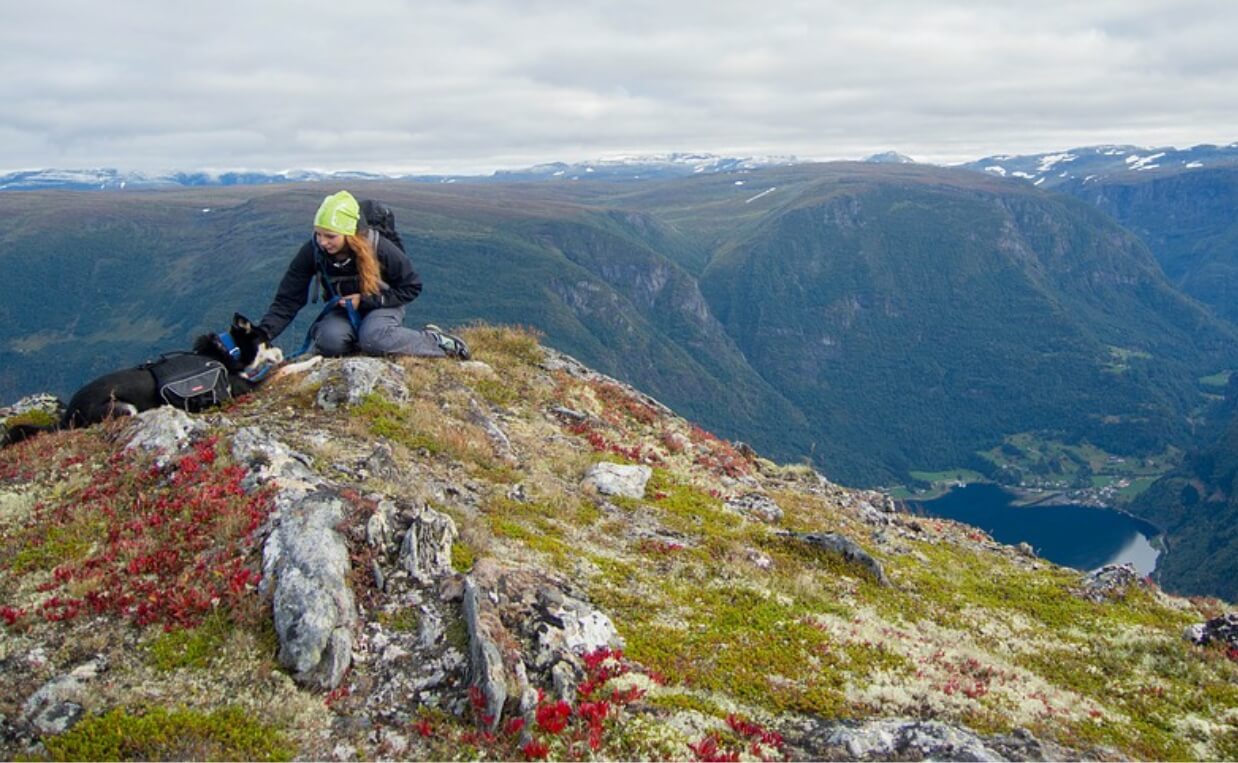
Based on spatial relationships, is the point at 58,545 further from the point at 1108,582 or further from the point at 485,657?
the point at 1108,582

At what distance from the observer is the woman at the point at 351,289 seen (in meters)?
16.3

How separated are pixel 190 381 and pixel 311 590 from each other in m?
8.28

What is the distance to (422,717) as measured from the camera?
7.91 metres

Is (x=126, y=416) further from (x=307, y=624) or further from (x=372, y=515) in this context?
(x=307, y=624)

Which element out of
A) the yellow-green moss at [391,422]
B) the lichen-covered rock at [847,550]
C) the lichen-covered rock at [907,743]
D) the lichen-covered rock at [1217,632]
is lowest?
the lichen-covered rock at [1217,632]

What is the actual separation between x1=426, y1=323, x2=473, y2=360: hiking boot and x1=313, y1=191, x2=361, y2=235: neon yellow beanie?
448 centimetres

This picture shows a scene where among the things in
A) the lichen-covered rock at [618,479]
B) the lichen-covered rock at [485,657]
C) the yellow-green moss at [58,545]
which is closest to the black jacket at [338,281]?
the yellow-green moss at [58,545]

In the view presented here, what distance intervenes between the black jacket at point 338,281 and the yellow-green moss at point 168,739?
10.1 metres

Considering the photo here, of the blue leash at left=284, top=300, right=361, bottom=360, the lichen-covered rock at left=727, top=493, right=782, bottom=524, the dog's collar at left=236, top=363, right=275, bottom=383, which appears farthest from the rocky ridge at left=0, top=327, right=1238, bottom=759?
the blue leash at left=284, top=300, right=361, bottom=360

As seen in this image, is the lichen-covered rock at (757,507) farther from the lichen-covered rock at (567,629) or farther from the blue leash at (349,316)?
the blue leash at (349,316)

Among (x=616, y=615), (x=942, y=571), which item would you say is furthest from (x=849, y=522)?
(x=616, y=615)

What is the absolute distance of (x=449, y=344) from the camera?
2058 centimetres

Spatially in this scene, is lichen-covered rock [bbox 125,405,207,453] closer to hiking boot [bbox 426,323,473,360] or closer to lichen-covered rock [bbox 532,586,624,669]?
lichen-covered rock [bbox 532,586,624,669]

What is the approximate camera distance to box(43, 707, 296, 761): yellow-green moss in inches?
273
